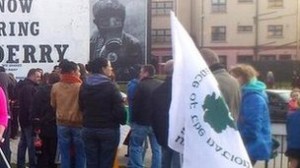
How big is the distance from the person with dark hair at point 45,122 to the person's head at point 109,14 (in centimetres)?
1267

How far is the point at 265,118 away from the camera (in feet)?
20.1

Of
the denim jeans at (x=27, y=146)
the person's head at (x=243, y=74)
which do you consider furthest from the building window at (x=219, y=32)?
the person's head at (x=243, y=74)

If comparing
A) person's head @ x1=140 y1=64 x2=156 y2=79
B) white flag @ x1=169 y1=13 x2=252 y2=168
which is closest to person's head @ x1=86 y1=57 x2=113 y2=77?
person's head @ x1=140 y1=64 x2=156 y2=79

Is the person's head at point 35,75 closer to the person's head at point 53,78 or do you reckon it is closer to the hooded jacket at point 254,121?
the person's head at point 53,78

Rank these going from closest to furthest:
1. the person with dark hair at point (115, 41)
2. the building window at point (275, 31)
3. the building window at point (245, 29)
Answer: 1. the person with dark hair at point (115, 41)
2. the building window at point (245, 29)
3. the building window at point (275, 31)

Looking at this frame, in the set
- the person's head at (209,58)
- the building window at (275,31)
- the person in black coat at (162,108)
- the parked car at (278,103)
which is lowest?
the parked car at (278,103)

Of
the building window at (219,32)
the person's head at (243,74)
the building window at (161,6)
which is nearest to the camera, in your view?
the person's head at (243,74)

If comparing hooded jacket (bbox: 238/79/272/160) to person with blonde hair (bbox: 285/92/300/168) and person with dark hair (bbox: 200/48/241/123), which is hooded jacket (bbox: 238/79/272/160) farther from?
person with blonde hair (bbox: 285/92/300/168)

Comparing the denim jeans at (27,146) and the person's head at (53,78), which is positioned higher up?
the person's head at (53,78)

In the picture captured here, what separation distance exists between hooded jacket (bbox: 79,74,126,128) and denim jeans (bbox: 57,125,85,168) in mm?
772

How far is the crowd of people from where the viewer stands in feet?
19.7

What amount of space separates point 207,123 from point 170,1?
63.1 m

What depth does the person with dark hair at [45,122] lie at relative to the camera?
8.80 meters

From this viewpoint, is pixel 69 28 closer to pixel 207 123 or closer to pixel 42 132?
pixel 42 132
